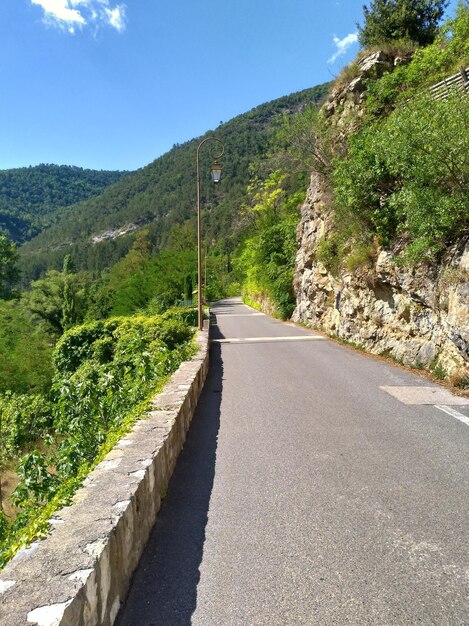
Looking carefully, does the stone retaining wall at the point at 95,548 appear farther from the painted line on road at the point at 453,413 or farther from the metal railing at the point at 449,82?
the metal railing at the point at 449,82

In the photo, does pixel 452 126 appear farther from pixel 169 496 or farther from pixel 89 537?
pixel 89 537

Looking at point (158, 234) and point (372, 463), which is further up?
point (158, 234)

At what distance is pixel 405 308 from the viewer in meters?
10.9

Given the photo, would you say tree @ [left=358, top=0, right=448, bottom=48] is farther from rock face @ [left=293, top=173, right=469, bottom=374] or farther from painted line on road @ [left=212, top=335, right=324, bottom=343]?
painted line on road @ [left=212, top=335, right=324, bottom=343]

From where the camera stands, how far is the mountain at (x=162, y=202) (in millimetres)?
129750

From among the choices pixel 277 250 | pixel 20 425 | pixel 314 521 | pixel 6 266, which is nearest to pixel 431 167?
pixel 314 521

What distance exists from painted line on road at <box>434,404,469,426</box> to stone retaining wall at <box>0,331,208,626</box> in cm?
436

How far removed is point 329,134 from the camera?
18.7m

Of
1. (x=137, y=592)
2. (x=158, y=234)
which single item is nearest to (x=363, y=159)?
(x=137, y=592)

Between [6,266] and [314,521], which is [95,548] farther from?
[6,266]

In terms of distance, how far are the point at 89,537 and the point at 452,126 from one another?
895 centimetres

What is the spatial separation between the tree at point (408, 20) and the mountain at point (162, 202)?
9526cm

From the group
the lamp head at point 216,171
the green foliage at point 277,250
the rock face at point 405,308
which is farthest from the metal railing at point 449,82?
the green foliage at point 277,250

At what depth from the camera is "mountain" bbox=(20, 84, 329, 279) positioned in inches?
5108
